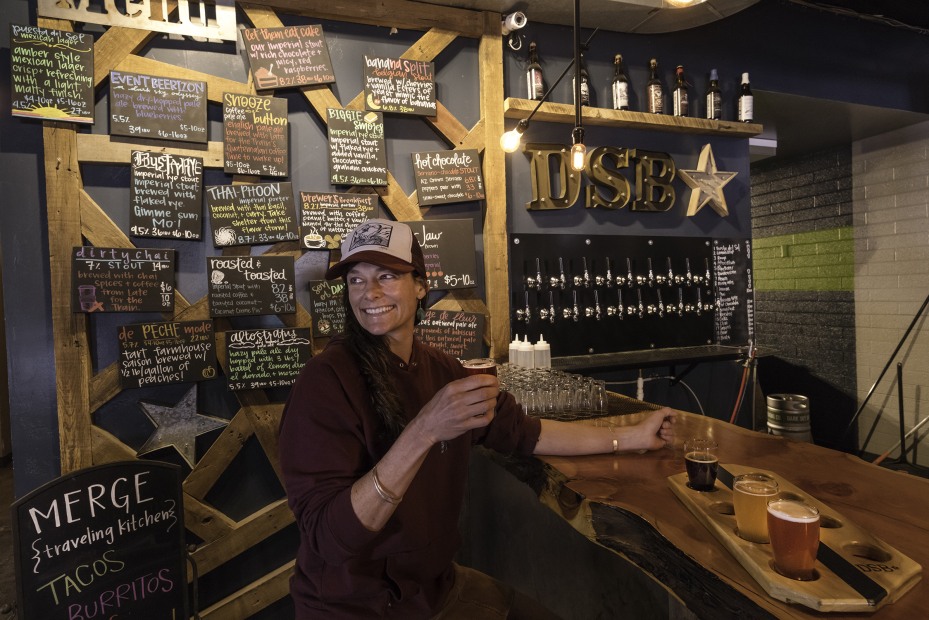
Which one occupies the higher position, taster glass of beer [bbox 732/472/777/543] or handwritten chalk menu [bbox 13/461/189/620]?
taster glass of beer [bbox 732/472/777/543]

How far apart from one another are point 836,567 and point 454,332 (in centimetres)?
254

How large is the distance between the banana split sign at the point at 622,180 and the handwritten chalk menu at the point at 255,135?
1.60 m

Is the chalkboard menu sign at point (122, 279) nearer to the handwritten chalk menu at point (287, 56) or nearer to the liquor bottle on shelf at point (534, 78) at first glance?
the handwritten chalk menu at point (287, 56)

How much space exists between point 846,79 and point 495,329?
384 centimetres

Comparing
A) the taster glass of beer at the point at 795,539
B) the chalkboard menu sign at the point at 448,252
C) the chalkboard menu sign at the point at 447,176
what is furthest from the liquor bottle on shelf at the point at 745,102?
the taster glass of beer at the point at 795,539

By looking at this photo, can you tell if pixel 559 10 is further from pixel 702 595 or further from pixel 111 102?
pixel 702 595

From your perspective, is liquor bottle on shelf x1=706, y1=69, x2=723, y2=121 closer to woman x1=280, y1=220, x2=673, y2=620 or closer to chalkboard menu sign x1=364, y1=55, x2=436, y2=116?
chalkboard menu sign x1=364, y1=55, x2=436, y2=116

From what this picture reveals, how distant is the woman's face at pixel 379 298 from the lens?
167 cm

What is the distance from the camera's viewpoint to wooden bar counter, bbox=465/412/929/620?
110 centimetres

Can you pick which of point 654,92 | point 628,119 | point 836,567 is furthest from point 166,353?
point 654,92

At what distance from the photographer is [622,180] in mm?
3953

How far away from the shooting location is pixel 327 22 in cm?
323

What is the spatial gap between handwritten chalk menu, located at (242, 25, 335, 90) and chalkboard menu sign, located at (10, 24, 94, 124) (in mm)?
786

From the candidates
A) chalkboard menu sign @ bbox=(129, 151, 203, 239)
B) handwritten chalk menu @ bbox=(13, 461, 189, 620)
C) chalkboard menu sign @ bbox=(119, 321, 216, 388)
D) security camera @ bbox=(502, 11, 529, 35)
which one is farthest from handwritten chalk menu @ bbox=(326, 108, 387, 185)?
handwritten chalk menu @ bbox=(13, 461, 189, 620)
